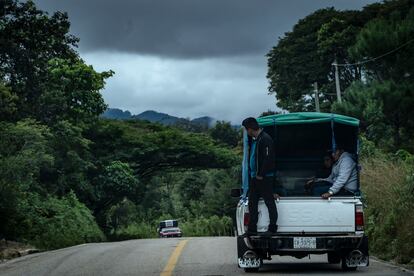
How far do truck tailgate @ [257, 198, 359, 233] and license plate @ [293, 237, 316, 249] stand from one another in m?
0.15

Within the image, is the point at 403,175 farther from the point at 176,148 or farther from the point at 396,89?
the point at 176,148

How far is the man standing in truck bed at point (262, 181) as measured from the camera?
12.5 m

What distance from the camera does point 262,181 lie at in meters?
12.6

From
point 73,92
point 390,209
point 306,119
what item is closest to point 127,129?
point 73,92

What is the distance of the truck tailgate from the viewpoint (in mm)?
12398

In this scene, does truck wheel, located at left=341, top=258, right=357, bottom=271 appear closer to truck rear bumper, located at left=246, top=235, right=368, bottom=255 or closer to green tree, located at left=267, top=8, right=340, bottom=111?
truck rear bumper, located at left=246, top=235, right=368, bottom=255

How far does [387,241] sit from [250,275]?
5920mm

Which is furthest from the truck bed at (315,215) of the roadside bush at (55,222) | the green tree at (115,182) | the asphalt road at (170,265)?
the green tree at (115,182)

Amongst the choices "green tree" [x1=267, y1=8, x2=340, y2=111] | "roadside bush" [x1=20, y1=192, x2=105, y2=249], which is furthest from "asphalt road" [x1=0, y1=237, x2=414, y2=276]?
"green tree" [x1=267, y1=8, x2=340, y2=111]

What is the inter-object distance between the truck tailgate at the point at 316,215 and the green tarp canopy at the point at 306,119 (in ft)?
5.88

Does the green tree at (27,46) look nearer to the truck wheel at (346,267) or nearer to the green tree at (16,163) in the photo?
the green tree at (16,163)

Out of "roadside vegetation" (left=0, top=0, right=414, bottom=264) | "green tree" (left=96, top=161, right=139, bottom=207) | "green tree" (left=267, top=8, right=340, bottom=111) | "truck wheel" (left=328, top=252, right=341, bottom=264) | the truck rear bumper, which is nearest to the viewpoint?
the truck rear bumper

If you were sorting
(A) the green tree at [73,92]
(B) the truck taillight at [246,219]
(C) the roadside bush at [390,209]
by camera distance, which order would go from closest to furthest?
(B) the truck taillight at [246,219] < (C) the roadside bush at [390,209] < (A) the green tree at [73,92]

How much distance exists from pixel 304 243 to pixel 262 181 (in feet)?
3.99
